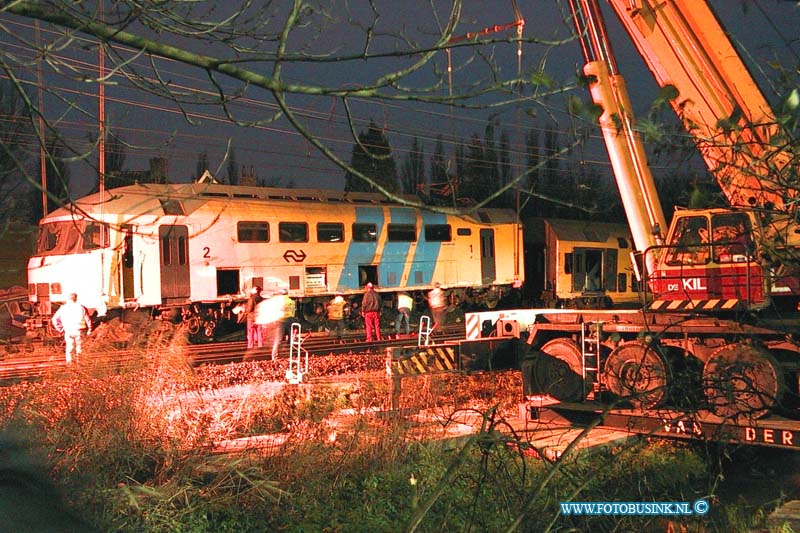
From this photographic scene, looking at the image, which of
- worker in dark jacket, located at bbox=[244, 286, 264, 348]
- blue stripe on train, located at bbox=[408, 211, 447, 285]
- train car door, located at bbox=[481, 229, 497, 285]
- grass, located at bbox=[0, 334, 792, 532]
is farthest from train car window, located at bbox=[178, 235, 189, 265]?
grass, located at bbox=[0, 334, 792, 532]

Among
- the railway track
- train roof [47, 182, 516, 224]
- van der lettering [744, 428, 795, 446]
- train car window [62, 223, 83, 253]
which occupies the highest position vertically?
train roof [47, 182, 516, 224]

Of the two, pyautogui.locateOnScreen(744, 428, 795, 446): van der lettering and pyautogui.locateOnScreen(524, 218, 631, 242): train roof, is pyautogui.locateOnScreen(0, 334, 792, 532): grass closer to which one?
pyautogui.locateOnScreen(744, 428, 795, 446): van der lettering

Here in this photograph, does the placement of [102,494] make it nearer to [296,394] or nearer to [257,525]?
[257,525]

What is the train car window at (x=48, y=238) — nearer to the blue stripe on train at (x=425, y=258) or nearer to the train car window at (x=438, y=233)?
the blue stripe on train at (x=425, y=258)

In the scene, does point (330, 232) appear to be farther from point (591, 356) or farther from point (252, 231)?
point (591, 356)

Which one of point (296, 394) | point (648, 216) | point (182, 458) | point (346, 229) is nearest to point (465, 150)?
point (346, 229)

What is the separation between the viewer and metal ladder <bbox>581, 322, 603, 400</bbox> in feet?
35.1

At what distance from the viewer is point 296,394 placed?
32.8 ft

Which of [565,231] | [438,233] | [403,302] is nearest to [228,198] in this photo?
[403,302]

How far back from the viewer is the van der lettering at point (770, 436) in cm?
866

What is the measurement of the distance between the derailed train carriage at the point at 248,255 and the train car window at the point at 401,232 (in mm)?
35

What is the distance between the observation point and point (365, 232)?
89.6 feet

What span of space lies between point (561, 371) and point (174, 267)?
14560 millimetres

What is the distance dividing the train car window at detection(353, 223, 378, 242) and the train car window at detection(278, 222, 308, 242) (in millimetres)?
1947
